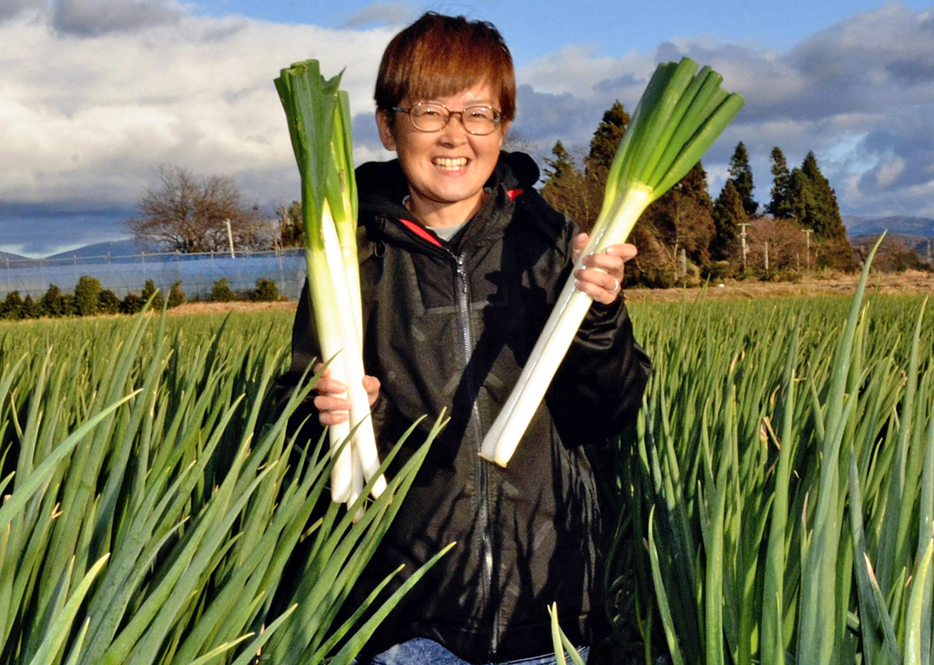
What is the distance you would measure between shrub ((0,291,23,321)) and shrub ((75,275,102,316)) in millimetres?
1230

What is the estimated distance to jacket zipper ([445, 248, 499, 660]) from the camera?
1.15 metres

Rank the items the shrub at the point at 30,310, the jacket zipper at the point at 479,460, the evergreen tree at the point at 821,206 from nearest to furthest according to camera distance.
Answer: the jacket zipper at the point at 479,460
the shrub at the point at 30,310
the evergreen tree at the point at 821,206

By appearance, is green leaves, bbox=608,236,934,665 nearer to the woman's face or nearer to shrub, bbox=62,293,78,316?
the woman's face

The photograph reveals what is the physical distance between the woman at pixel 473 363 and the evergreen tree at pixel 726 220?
32390mm

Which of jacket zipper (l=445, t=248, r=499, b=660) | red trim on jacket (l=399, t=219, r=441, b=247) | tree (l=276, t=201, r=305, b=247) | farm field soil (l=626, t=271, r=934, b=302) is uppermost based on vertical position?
tree (l=276, t=201, r=305, b=247)

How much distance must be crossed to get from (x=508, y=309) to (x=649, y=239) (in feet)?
68.6

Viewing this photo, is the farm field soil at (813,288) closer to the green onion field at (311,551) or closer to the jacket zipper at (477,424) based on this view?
the jacket zipper at (477,424)

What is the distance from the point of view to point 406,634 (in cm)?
117

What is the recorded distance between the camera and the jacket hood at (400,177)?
130 cm

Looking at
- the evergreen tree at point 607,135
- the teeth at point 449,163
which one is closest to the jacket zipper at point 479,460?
the teeth at point 449,163

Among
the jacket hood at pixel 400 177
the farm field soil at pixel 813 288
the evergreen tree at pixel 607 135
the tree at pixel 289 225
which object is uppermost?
the evergreen tree at pixel 607 135

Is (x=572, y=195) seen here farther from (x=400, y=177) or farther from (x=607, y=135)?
(x=400, y=177)

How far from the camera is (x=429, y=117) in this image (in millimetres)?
1226

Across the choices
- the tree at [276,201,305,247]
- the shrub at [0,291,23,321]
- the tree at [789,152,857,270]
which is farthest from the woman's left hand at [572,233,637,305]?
the tree at [789,152,857,270]
